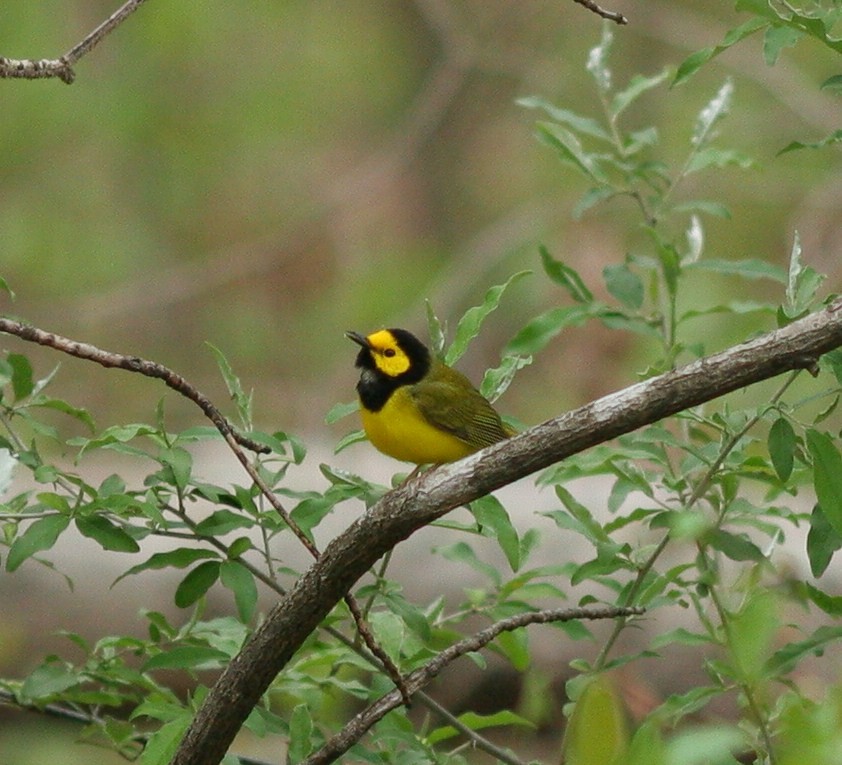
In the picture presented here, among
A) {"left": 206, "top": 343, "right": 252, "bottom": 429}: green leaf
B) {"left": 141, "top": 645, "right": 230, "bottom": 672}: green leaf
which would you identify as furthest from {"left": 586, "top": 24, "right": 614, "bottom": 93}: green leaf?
{"left": 141, "top": 645, "right": 230, "bottom": 672}: green leaf

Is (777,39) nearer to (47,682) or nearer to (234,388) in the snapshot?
(234,388)

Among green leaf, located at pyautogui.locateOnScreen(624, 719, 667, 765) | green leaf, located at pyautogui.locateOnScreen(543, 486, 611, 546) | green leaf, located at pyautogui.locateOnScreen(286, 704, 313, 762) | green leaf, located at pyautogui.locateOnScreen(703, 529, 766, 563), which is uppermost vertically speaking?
green leaf, located at pyautogui.locateOnScreen(543, 486, 611, 546)

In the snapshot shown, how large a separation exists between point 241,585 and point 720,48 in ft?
3.50

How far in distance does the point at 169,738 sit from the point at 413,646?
47cm

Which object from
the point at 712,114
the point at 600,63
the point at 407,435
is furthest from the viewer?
the point at 407,435

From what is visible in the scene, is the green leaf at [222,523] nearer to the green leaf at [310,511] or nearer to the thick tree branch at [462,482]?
the green leaf at [310,511]

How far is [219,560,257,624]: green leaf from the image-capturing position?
7.09 feet

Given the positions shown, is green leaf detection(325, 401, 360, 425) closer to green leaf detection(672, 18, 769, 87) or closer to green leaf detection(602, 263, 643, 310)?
green leaf detection(602, 263, 643, 310)

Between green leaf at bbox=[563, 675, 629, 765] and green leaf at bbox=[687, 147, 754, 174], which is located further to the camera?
green leaf at bbox=[687, 147, 754, 174]

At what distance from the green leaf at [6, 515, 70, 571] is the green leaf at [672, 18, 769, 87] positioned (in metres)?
1.17

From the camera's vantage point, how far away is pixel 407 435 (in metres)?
3.26

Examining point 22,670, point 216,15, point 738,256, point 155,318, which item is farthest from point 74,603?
point 216,15

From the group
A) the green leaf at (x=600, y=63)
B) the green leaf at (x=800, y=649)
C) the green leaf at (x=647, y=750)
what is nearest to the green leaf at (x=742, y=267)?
the green leaf at (x=600, y=63)

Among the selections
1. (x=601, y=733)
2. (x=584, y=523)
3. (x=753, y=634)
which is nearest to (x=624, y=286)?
(x=584, y=523)
